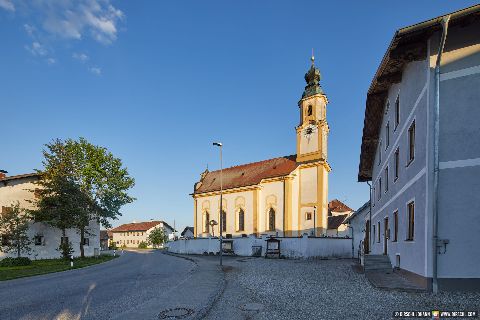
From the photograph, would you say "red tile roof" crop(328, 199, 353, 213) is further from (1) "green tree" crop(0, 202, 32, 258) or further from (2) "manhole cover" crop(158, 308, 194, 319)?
(2) "manhole cover" crop(158, 308, 194, 319)

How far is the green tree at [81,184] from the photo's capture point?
99.9 feet

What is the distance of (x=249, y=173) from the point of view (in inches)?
1795

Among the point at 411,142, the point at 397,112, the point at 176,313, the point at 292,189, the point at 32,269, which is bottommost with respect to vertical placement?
the point at 32,269

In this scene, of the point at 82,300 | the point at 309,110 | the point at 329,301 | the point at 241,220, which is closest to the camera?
the point at 329,301

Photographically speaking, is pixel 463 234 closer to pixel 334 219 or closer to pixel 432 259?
pixel 432 259

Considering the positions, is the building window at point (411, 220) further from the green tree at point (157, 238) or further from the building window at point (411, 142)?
the green tree at point (157, 238)

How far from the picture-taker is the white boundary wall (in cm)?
2739

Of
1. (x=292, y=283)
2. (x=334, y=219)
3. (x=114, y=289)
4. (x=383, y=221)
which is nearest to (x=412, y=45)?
(x=292, y=283)

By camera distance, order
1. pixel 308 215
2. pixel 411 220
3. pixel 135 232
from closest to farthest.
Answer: pixel 411 220 < pixel 308 215 < pixel 135 232

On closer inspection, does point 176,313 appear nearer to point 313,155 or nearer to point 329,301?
point 329,301

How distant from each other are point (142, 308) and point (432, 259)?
27.5 ft

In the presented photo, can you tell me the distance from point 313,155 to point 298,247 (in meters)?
14.7

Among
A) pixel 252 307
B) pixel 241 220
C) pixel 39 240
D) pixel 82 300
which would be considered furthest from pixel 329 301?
pixel 241 220

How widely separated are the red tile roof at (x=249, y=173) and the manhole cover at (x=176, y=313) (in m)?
31.7
